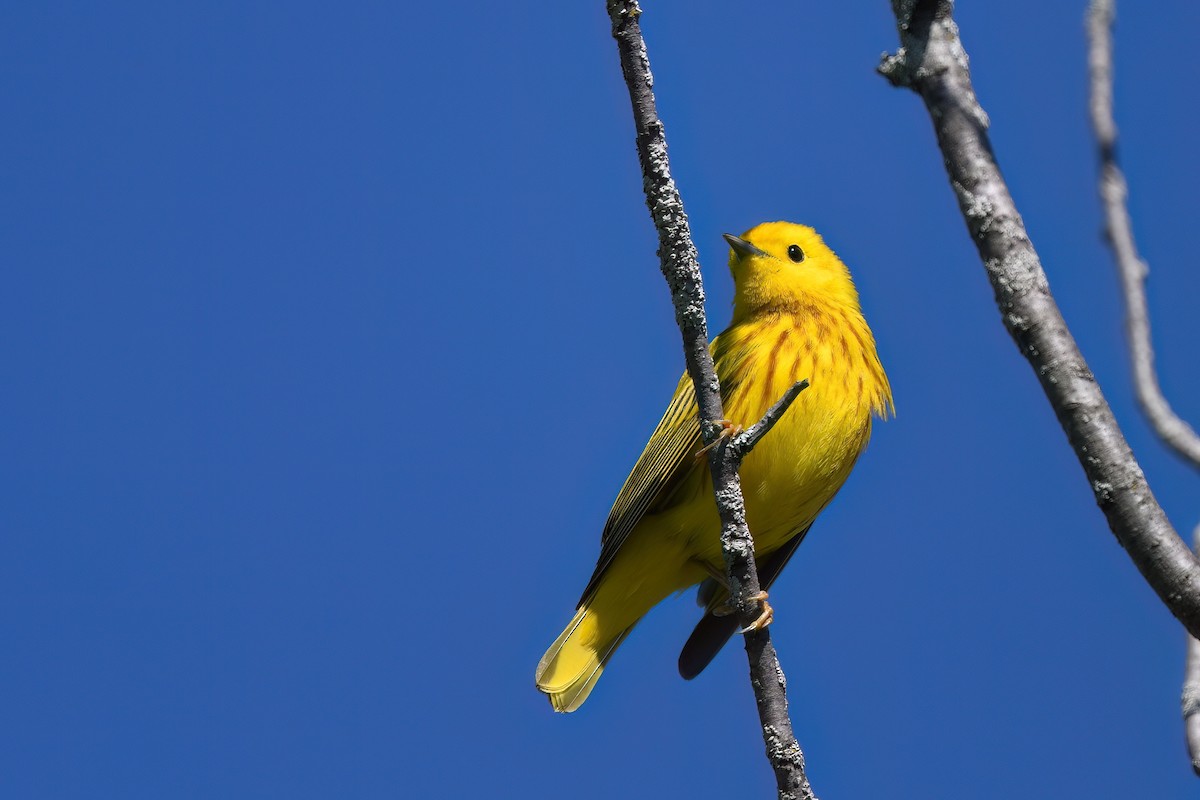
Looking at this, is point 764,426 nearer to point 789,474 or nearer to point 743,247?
point 789,474

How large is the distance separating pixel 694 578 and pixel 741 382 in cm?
99

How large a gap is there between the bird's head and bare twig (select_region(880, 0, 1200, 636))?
276 cm

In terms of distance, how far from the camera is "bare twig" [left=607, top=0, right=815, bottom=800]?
3201 mm

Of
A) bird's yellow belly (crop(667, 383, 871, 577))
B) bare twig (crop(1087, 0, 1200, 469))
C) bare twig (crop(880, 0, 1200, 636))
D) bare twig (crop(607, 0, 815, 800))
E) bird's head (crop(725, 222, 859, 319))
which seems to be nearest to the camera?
bare twig (crop(1087, 0, 1200, 469))

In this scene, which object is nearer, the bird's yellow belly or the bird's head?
the bird's yellow belly

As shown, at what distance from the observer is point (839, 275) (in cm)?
645

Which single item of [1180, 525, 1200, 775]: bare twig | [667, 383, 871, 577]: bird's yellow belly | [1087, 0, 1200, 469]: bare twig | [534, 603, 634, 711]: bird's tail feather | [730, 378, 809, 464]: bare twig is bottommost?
[1180, 525, 1200, 775]: bare twig

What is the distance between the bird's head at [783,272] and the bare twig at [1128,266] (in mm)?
3248

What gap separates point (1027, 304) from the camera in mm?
2836

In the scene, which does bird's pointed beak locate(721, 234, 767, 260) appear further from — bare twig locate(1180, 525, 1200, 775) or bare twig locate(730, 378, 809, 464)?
bare twig locate(1180, 525, 1200, 775)

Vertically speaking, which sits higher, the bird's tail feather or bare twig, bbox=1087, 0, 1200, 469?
the bird's tail feather

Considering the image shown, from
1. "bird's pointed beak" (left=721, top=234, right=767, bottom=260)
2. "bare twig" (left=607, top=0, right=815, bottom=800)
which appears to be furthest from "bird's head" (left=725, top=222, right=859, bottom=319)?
"bare twig" (left=607, top=0, right=815, bottom=800)

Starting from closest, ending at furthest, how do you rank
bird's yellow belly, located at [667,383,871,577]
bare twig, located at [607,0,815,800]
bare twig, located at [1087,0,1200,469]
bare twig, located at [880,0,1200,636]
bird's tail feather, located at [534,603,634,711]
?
bare twig, located at [1087,0,1200,469], bare twig, located at [880,0,1200,636], bare twig, located at [607,0,815,800], bird's yellow belly, located at [667,383,871,577], bird's tail feather, located at [534,603,634,711]

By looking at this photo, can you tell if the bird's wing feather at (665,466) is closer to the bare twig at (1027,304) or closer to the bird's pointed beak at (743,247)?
the bird's pointed beak at (743,247)
